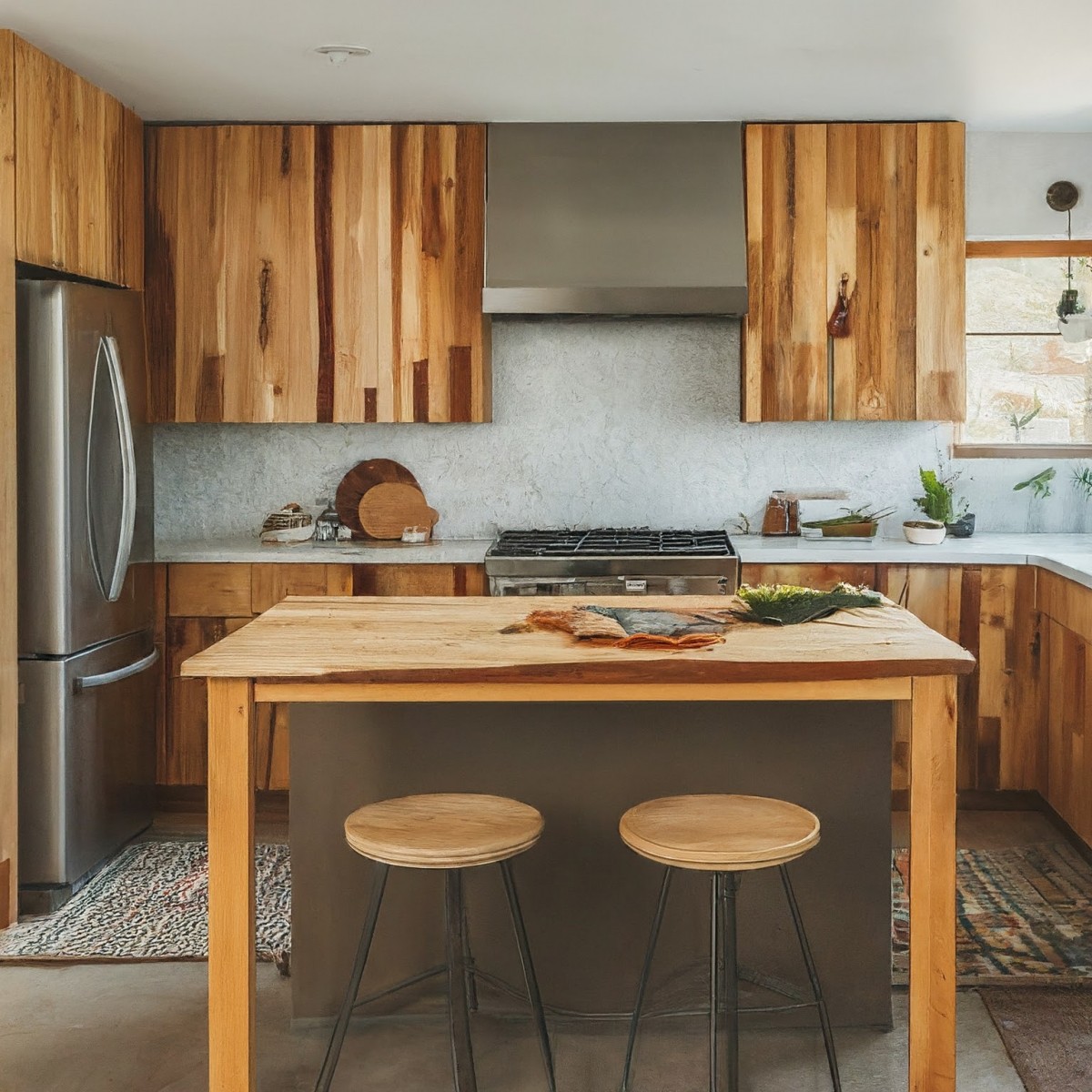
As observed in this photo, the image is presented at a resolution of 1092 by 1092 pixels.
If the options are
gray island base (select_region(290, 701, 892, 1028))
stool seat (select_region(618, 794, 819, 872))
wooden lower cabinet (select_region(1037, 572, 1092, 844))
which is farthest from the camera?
wooden lower cabinet (select_region(1037, 572, 1092, 844))

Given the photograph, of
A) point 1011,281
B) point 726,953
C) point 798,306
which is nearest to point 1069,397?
point 1011,281

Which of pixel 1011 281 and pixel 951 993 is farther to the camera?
pixel 1011 281

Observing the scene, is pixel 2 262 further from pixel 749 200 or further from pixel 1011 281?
pixel 1011 281

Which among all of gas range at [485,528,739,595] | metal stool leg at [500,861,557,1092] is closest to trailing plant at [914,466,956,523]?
gas range at [485,528,739,595]

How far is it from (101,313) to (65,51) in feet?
2.59

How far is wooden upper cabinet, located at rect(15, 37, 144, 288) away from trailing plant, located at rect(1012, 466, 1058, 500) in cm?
348

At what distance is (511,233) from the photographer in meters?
4.14

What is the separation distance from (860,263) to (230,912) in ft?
10.5

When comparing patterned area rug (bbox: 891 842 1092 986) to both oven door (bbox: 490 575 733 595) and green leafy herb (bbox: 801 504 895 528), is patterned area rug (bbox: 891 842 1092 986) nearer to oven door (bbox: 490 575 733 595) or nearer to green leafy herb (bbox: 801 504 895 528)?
oven door (bbox: 490 575 733 595)

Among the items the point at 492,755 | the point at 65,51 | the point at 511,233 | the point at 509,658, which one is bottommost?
the point at 492,755

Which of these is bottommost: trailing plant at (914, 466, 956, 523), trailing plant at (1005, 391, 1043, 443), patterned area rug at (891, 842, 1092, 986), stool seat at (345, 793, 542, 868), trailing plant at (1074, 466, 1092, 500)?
patterned area rug at (891, 842, 1092, 986)

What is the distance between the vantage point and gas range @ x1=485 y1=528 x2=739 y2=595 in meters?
3.90

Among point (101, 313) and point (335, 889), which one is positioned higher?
point (101, 313)

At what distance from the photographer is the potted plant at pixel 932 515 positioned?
4.28 metres
